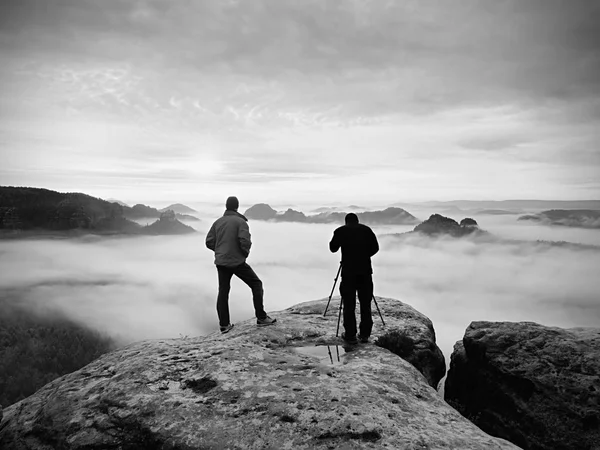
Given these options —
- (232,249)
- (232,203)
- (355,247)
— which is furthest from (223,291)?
(355,247)

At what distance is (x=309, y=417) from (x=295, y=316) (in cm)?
721

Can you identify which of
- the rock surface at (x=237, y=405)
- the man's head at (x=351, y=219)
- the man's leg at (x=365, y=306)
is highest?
the man's head at (x=351, y=219)

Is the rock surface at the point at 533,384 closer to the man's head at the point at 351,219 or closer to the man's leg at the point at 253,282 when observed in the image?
the man's head at the point at 351,219

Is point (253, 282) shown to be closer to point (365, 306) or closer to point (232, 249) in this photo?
point (232, 249)

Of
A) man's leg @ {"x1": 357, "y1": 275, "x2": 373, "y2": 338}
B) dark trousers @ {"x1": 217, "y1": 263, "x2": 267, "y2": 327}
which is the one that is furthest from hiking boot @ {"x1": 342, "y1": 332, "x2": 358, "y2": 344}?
dark trousers @ {"x1": 217, "y1": 263, "x2": 267, "y2": 327}

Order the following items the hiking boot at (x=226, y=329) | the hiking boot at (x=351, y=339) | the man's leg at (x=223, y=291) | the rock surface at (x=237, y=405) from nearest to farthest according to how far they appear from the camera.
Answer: the rock surface at (x=237, y=405)
the hiking boot at (x=351, y=339)
the man's leg at (x=223, y=291)
the hiking boot at (x=226, y=329)

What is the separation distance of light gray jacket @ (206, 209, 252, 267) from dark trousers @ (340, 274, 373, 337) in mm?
3429

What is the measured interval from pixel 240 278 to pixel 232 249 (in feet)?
3.27

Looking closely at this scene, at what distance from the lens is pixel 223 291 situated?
11.7 m

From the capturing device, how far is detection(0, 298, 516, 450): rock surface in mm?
6102

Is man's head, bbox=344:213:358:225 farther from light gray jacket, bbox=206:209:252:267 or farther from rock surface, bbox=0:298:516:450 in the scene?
rock surface, bbox=0:298:516:450

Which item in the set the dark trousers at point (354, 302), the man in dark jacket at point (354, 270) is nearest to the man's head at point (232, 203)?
the man in dark jacket at point (354, 270)

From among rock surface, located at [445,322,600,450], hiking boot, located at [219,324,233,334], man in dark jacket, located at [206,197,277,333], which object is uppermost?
man in dark jacket, located at [206,197,277,333]

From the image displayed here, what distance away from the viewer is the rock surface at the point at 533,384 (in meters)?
9.70
